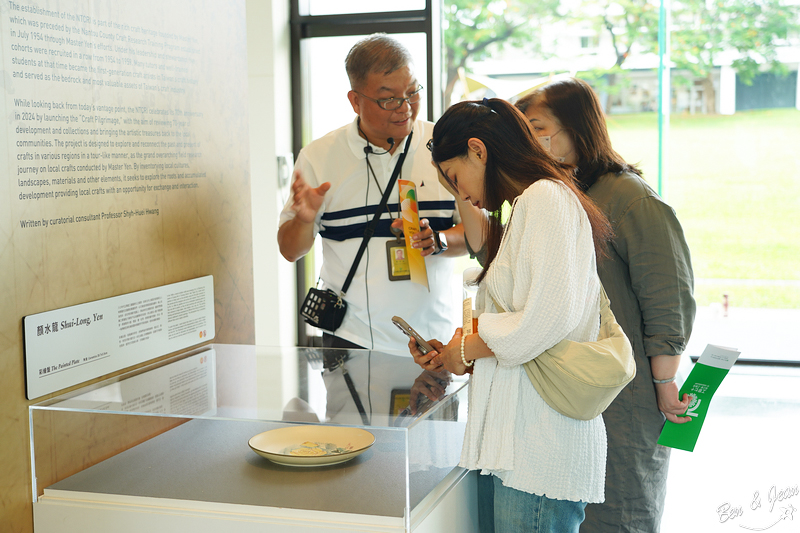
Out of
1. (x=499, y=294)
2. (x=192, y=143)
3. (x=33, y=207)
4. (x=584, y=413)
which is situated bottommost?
(x=584, y=413)

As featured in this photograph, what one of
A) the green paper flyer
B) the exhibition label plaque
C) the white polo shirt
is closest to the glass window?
the white polo shirt

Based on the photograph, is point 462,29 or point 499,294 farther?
point 462,29

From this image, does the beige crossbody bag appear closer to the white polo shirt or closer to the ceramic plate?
the ceramic plate

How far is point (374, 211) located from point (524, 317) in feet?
3.92

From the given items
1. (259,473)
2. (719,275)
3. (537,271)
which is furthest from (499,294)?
(719,275)

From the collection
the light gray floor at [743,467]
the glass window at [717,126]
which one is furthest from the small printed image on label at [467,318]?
the glass window at [717,126]

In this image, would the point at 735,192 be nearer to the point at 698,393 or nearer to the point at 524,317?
the point at 698,393

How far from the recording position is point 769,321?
3812mm

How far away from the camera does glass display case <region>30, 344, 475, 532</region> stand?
130cm

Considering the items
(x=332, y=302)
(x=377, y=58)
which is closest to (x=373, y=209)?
(x=332, y=302)

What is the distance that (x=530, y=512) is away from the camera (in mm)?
1401

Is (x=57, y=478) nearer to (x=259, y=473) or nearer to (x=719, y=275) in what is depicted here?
(x=259, y=473)

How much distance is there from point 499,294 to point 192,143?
44.8 inches

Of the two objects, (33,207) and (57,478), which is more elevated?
(33,207)
